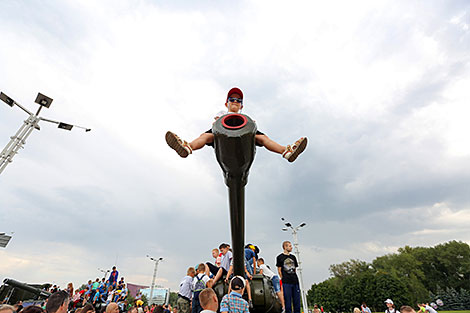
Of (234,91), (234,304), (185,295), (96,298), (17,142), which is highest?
(17,142)

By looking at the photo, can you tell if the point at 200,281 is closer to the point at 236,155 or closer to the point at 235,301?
the point at 235,301

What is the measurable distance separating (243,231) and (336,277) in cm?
7819

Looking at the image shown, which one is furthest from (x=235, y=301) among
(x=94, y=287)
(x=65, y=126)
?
(x=65, y=126)

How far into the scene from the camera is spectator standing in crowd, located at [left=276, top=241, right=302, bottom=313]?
604 cm

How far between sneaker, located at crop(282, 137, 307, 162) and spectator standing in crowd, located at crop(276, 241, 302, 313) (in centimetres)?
462

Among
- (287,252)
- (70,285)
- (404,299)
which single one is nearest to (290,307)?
(287,252)

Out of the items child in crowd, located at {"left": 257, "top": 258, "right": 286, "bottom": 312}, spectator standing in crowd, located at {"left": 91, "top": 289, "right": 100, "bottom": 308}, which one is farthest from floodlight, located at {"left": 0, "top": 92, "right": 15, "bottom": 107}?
child in crowd, located at {"left": 257, "top": 258, "right": 286, "bottom": 312}

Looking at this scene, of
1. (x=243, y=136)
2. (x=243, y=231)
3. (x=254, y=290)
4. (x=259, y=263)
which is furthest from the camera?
(x=259, y=263)

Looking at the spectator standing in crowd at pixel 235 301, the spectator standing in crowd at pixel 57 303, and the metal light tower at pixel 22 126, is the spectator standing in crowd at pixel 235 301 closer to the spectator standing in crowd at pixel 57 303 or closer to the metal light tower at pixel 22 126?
the spectator standing in crowd at pixel 57 303

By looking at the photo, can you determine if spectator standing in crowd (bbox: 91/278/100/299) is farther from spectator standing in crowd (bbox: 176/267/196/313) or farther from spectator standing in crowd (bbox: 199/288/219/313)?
spectator standing in crowd (bbox: 199/288/219/313)

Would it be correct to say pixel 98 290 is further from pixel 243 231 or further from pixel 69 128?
pixel 243 231

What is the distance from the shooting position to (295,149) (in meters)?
2.52

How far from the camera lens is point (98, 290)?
12.7 m

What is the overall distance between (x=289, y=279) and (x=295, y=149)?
472cm
